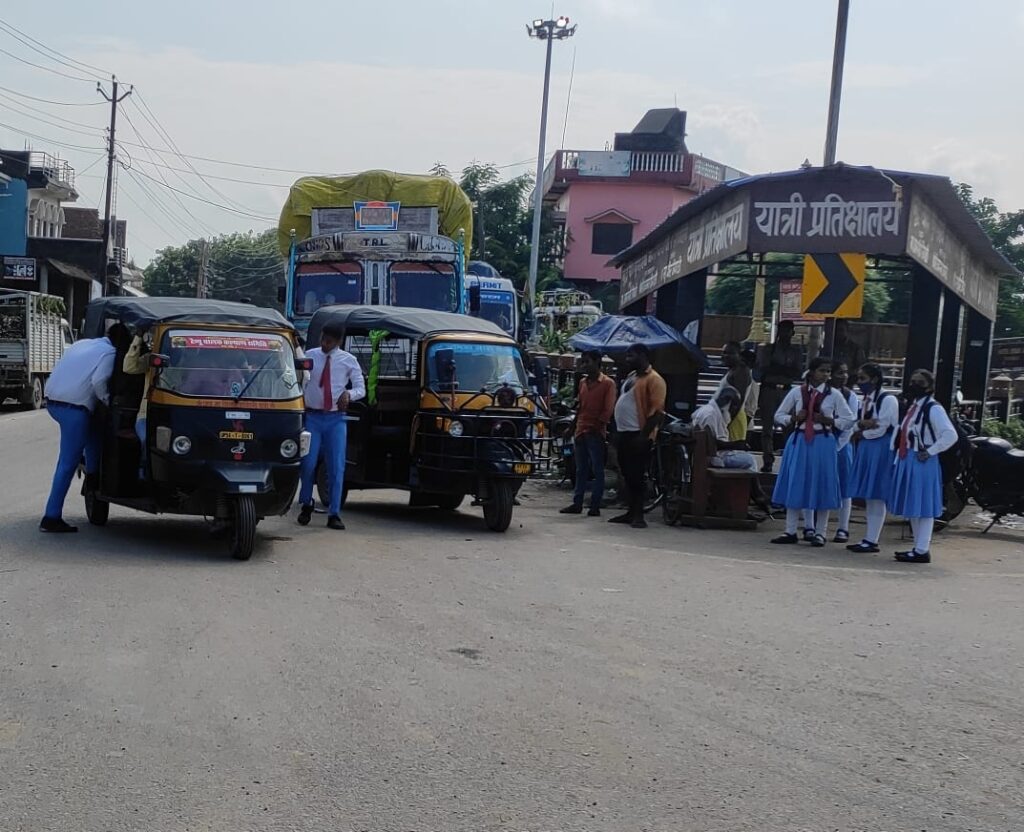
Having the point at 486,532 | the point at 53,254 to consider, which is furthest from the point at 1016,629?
the point at 53,254

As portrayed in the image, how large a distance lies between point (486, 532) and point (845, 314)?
479 cm

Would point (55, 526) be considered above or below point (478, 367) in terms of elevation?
below

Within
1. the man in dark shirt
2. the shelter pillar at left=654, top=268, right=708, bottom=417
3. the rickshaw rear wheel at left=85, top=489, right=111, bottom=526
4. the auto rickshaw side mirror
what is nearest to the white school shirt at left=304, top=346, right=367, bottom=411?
the auto rickshaw side mirror

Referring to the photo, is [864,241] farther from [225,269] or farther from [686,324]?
[225,269]

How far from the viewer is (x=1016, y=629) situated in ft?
28.5

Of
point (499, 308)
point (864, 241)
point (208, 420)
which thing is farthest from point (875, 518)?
point (499, 308)

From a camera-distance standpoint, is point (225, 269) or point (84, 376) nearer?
point (84, 376)

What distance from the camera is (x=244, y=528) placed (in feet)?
32.5

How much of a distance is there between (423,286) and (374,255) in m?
0.87

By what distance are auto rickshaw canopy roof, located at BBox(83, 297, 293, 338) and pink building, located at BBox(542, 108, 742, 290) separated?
43584mm

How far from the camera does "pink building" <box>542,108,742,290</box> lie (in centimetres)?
5462

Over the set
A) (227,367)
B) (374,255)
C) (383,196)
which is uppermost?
(383,196)

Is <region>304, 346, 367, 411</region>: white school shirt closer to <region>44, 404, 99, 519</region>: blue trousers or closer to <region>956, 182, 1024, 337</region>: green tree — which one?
<region>44, 404, 99, 519</region>: blue trousers

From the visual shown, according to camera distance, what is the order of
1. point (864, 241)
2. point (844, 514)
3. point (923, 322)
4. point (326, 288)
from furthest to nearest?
point (326, 288), point (923, 322), point (864, 241), point (844, 514)
